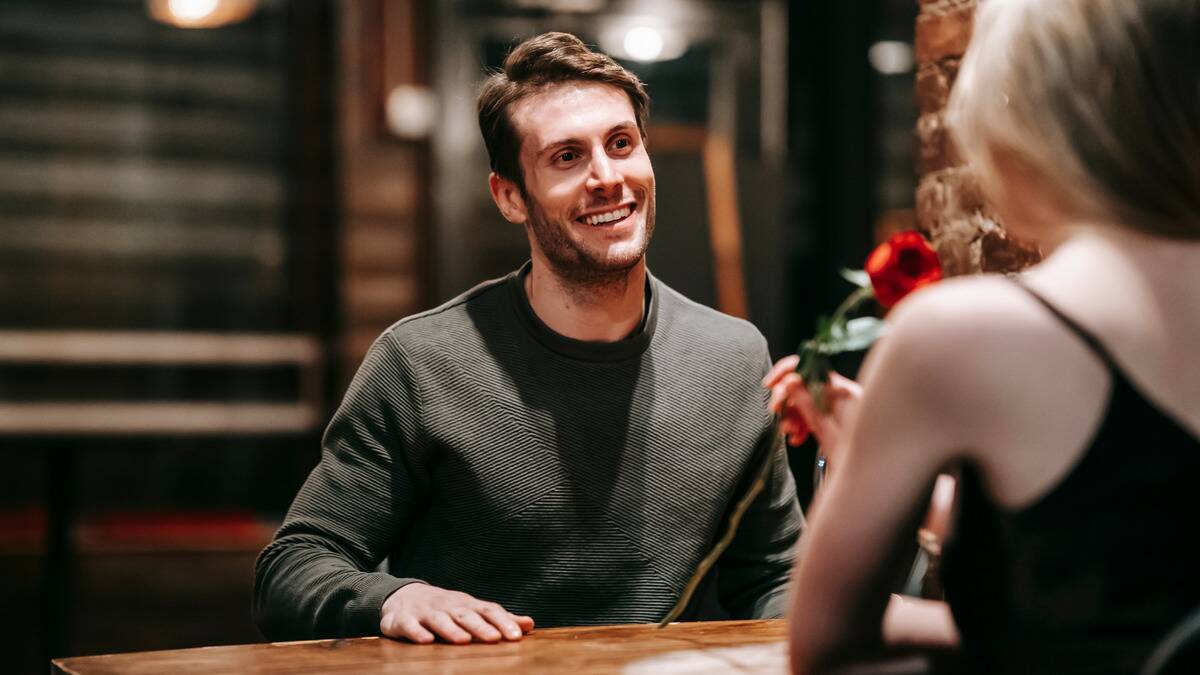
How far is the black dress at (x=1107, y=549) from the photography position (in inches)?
34.6

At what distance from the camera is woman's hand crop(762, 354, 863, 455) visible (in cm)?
126

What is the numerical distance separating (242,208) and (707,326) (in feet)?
11.9

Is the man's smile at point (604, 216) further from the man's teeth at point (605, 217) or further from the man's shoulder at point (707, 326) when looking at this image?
the man's shoulder at point (707, 326)

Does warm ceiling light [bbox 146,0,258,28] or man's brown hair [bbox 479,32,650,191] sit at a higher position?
warm ceiling light [bbox 146,0,258,28]

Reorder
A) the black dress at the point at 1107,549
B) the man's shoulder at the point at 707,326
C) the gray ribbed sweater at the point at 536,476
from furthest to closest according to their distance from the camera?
the man's shoulder at the point at 707,326 → the gray ribbed sweater at the point at 536,476 → the black dress at the point at 1107,549

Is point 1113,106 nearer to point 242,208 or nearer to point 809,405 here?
point 809,405

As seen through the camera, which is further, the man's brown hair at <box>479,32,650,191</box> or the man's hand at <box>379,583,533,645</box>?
the man's brown hair at <box>479,32,650,191</box>

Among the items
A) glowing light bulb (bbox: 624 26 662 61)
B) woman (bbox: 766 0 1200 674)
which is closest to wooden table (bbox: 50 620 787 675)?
woman (bbox: 766 0 1200 674)

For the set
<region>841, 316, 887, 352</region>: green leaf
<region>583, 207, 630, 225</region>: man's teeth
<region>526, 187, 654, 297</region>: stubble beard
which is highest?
<region>583, 207, 630, 225</region>: man's teeth

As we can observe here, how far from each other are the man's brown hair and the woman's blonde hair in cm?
115

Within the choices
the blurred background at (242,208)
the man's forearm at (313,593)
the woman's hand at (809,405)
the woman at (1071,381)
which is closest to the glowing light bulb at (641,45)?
the blurred background at (242,208)

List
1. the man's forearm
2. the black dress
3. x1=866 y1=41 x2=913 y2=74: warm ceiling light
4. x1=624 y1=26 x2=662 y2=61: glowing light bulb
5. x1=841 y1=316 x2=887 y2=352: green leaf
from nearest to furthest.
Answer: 1. the black dress
2. x1=841 y1=316 x2=887 y2=352: green leaf
3. the man's forearm
4. x1=866 y1=41 x2=913 y2=74: warm ceiling light
5. x1=624 y1=26 x2=662 y2=61: glowing light bulb

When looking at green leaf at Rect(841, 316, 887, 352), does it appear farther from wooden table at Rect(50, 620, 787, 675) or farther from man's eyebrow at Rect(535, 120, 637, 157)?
man's eyebrow at Rect(535, 120, 637, 157)

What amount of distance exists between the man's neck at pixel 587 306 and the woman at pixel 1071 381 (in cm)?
102
